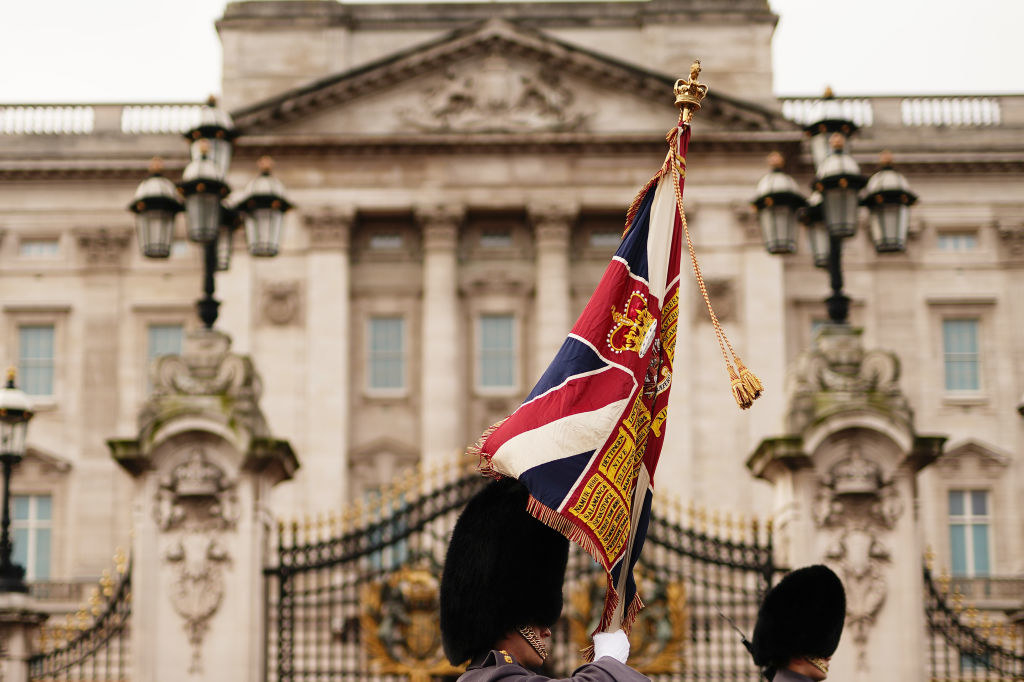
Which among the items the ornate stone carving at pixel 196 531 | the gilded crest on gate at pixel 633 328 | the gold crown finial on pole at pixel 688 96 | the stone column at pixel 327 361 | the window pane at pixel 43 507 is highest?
the stone column at pixel 327 361

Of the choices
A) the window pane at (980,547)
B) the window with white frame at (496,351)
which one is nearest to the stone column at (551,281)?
the window with white frame at (496,351)

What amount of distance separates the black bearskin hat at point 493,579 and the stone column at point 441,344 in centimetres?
2983

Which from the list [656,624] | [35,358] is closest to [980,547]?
[35,358]

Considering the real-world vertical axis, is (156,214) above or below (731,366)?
above

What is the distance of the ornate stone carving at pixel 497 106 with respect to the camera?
128 feet

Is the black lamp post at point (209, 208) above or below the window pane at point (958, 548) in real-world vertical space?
above

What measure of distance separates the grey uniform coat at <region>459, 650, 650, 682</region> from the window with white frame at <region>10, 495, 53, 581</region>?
33665mm

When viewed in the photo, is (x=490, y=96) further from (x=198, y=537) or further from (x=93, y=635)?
(x=198, y=537)

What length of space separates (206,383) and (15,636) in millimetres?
2827

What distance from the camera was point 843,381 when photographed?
13.3 meters

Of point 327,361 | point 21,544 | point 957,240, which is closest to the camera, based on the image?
point 327,361

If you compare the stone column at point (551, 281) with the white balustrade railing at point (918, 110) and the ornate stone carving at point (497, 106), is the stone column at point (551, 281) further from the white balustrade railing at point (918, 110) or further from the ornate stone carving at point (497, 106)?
the white balustrade railing at point (918, 110)

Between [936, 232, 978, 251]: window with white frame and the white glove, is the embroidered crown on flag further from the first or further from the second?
[936, 232, 978, 251]: window with white frame

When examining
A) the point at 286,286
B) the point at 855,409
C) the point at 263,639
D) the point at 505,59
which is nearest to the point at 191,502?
the point at 263,639
